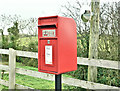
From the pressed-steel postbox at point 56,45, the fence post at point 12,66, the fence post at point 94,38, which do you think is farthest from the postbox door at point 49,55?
the fence post at point 12,66

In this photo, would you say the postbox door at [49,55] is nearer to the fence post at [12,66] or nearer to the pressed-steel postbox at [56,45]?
the pressed-steel postbox at [56,45]

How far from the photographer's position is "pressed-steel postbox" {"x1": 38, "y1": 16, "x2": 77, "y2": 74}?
229 cm

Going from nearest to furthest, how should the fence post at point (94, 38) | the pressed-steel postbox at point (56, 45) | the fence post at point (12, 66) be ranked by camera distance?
the pressed-steel postbox at point (56, 45) → the fence post at point (94, 38) → the fence post at point (12, 66)

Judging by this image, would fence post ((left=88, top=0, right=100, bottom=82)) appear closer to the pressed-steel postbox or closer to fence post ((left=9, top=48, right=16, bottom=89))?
the pressed-steel postbox

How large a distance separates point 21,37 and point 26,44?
1.49 feet

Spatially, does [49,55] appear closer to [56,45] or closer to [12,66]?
[56,45]

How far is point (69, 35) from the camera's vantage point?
8.05ft

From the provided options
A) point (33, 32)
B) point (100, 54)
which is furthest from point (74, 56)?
point (33, 32)

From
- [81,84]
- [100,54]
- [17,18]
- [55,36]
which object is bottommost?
[81,84]

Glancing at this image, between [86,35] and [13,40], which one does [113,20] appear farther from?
[13,40]

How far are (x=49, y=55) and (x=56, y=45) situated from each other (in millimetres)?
196

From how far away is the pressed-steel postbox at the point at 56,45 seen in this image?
2285 mm

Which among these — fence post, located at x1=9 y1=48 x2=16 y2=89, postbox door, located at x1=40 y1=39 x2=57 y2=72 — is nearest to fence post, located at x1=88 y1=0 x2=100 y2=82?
postbox door, located at x1=40 y1=39 x2=57 y2=72

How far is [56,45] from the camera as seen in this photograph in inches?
90.0
